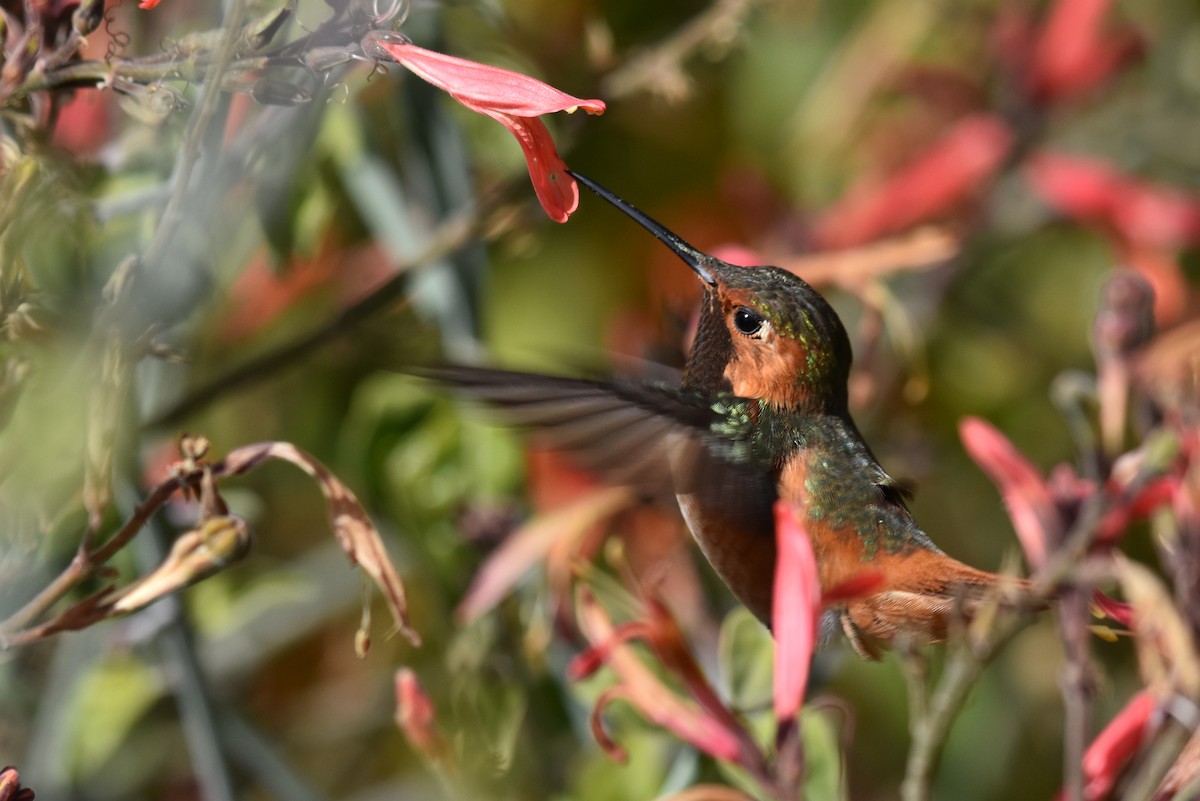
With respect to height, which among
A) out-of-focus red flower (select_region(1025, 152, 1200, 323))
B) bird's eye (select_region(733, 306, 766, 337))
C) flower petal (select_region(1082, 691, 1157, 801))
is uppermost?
bird's eye (select_region(733, 306, 766, 337))

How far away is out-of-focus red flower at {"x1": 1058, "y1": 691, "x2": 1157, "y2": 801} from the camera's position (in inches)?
60.1

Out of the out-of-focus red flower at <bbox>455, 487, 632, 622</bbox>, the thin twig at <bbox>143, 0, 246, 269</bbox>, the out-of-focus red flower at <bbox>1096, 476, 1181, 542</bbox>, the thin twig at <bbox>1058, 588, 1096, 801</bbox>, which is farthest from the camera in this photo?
the out-of-focus red flower at <bbox>455, 487, 632, 622</bbox>

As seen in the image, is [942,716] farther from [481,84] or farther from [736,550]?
[481,84]

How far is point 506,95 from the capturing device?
1.24 metres

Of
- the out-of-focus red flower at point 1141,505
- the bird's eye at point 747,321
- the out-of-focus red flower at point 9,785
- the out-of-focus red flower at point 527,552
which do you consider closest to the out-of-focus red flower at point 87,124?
the out-of-focus red flower at point 527,552

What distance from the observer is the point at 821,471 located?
1.83 meters

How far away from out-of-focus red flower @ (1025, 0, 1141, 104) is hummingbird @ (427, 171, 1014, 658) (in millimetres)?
1434

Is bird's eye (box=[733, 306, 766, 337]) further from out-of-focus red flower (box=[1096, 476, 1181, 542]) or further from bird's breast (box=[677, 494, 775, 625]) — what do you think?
out-of-focus red flower (box=[1096, 476, 1181, 542])

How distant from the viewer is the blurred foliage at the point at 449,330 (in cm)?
141

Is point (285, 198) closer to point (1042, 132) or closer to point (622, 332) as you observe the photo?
point (622, 332)

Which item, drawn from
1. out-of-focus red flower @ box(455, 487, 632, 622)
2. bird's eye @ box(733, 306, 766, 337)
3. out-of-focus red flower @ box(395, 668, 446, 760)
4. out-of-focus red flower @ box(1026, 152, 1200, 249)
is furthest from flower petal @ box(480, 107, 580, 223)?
out-of-focus red flower @ box(1026, 152, 1200, 249)

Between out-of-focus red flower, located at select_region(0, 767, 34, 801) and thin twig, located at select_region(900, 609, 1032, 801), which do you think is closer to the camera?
out-of-focus red flower, located at select_region(0, 767, 34, 801)

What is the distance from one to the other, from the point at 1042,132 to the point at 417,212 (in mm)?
1411

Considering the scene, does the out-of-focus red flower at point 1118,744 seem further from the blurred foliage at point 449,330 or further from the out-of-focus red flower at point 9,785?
the out-of-focus red flower at point 9,785
